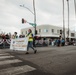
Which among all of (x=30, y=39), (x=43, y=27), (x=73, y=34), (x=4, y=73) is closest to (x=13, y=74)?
(x=4, y=73)

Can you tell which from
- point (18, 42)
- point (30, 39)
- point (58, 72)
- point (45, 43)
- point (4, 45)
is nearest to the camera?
point (58, 72)

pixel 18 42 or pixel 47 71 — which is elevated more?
pixel 18 42

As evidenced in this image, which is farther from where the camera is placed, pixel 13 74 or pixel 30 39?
pixel 30 39

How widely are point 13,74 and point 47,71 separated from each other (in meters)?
1.24

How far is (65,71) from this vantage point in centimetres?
632

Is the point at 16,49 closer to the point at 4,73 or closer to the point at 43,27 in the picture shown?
the point at 4,73

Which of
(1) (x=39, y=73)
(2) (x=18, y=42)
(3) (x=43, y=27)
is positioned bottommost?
(1) (x=39, y=73)

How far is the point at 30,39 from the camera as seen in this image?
12.2 m

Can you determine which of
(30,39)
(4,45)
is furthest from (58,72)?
(4,45)

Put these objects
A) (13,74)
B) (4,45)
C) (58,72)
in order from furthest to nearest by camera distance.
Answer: (4,45), (58,72), (13,74)

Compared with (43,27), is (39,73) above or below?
below

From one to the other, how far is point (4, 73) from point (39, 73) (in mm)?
1158

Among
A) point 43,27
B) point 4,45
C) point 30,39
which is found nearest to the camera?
point 30,39

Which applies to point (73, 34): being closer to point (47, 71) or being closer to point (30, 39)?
point (30, 39)
